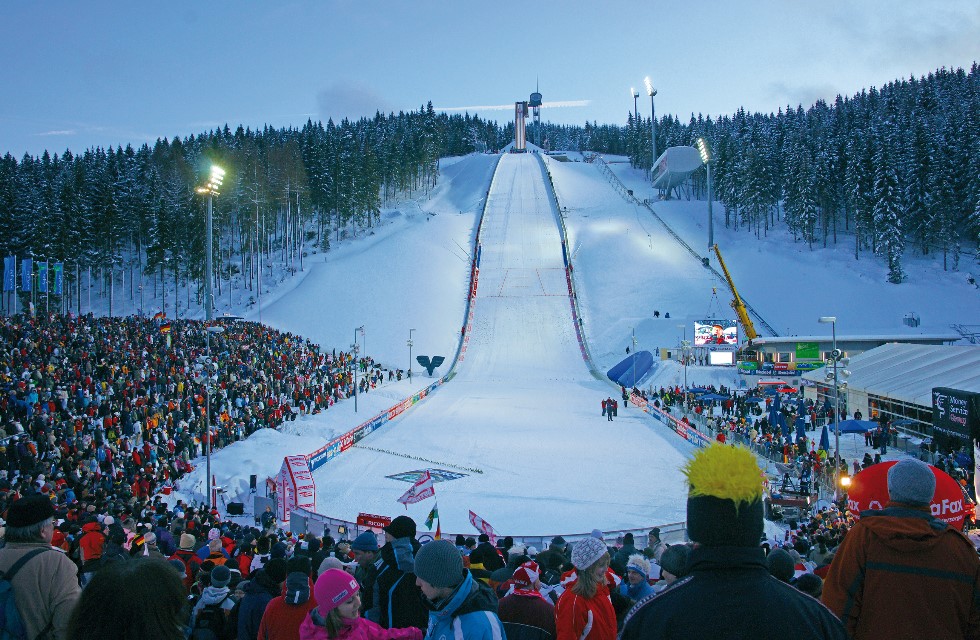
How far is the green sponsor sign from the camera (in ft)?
122

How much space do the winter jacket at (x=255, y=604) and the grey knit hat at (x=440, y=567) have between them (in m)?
1.82

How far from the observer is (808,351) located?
122ft

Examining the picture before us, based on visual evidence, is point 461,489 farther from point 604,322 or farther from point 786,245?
point 786,245

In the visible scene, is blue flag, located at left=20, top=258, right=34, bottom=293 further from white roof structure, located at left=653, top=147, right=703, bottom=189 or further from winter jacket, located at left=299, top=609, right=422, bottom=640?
white roof structure, located at left=653, top=147, right=703, bottom=189

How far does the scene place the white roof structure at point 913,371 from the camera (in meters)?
21.7

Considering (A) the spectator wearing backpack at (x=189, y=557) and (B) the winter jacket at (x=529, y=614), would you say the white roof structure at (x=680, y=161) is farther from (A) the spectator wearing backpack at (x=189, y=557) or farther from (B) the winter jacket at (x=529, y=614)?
(B) the winter jacket at (x=529, y=614)

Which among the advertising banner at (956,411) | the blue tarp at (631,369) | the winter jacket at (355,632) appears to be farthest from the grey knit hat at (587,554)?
the blue tarp at (631,369)

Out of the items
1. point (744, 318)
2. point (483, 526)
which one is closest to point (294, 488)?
point (483, 526)

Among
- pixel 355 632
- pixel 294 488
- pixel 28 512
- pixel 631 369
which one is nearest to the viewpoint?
pixel 355 632

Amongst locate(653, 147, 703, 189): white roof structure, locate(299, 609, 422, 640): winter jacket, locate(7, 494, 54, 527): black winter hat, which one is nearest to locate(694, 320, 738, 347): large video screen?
locate(299, 609, 422, 640): winter jacket

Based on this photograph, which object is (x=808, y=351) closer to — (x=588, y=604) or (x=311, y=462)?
(x=311, y=462)

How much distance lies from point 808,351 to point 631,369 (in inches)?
365

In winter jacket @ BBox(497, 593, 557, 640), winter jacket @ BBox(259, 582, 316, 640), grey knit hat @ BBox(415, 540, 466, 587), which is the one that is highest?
grey knit hat @ BBox(415, 540, 466, 587)

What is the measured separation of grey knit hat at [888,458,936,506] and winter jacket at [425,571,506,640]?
1.72 metres
